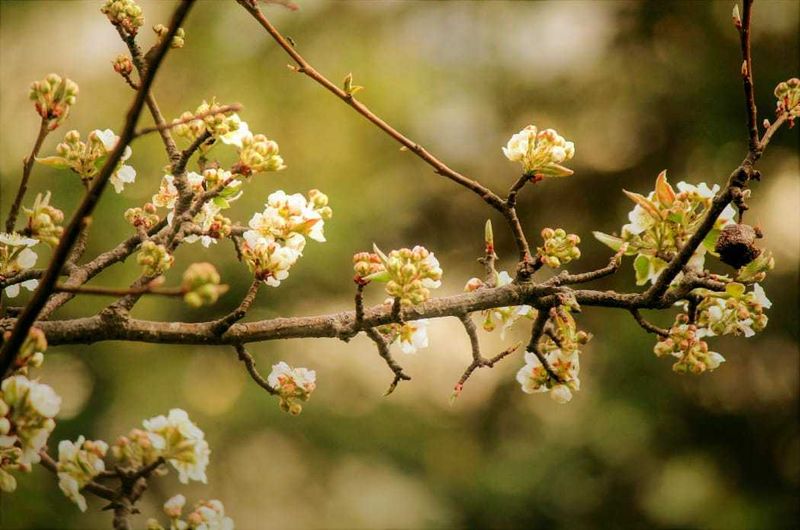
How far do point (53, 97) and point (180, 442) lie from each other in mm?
395

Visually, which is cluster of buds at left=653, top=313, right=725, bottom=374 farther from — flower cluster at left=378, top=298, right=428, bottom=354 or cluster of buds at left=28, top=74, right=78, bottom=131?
cluster of buds at left=28, top=74, right=78, bottom=131

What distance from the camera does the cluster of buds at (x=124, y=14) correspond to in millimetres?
978

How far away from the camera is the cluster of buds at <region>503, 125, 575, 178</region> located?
3.38ft

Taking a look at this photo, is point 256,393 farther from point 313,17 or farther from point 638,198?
point 638,198

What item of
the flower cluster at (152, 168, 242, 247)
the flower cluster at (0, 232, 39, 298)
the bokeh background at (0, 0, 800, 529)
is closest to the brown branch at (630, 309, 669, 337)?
the flower cluster at (152, 168, 242, 247)

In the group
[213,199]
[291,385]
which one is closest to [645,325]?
[291,385]

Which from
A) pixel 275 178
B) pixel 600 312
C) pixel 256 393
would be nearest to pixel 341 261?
pixel 275 178

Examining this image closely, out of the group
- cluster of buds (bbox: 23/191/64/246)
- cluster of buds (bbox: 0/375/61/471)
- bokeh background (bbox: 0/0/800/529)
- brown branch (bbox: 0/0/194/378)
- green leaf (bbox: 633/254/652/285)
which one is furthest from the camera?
bokeh background (bbox: 0/0/800/529)

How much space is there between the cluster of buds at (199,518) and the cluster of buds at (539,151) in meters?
0.55

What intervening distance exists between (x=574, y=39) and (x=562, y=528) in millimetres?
2398

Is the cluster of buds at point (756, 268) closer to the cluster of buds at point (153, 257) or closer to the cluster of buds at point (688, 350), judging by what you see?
→ the cluster of buds at point (688, 350)

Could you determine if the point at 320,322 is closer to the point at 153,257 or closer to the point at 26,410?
the point at 153,257

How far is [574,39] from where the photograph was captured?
13.5 ft

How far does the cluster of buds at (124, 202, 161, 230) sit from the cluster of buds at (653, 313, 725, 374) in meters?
0.69
